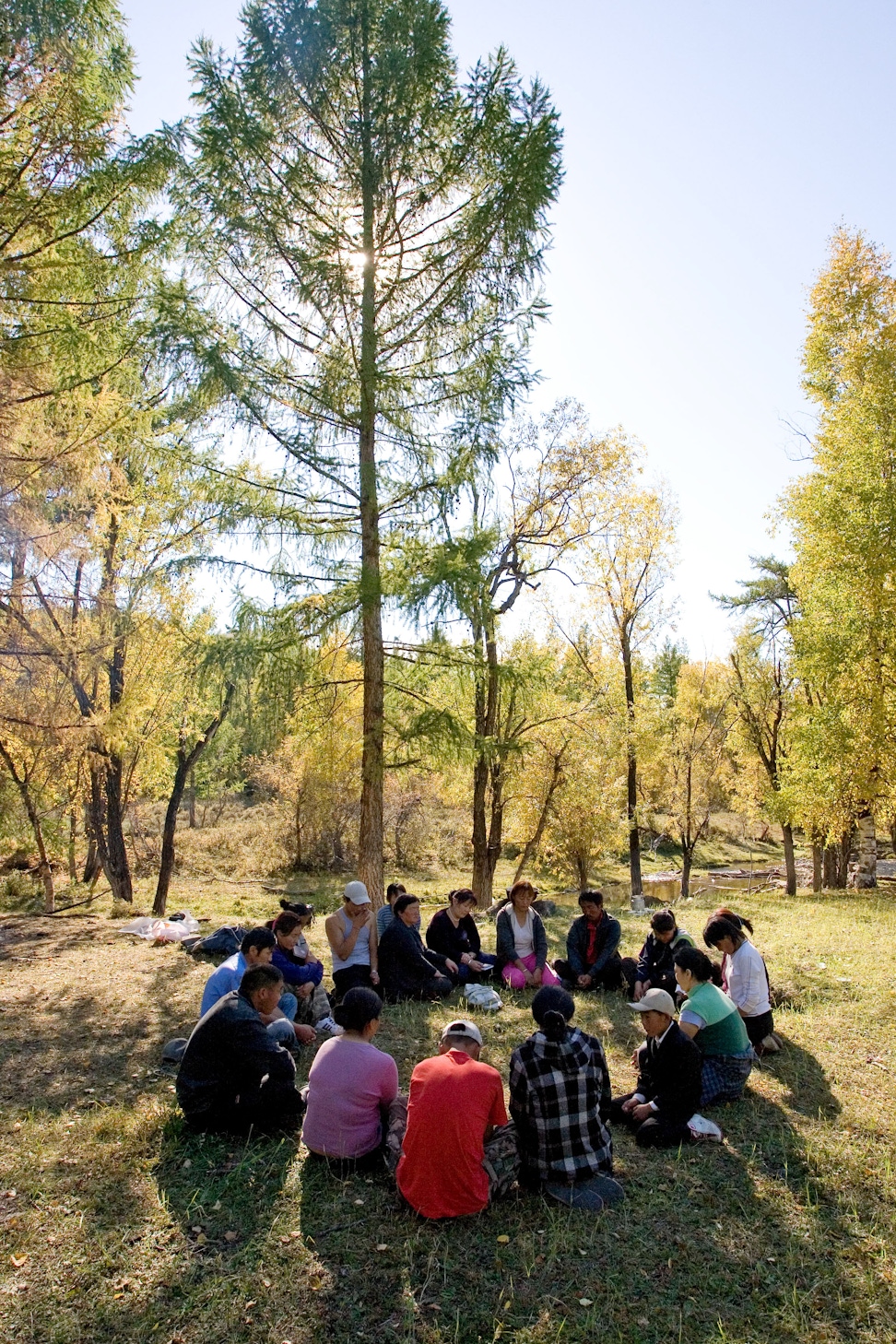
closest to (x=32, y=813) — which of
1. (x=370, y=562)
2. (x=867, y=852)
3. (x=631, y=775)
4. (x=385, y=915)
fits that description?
(x=370, y=562)

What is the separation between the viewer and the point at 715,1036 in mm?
4863

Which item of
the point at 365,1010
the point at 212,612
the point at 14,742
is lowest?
the point at 365,1010

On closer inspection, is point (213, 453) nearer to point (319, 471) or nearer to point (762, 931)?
→ point (319, 471)

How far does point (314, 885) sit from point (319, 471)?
51.0ft

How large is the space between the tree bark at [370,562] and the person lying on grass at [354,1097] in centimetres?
484

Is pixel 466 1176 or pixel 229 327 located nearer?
pixel 466 1176

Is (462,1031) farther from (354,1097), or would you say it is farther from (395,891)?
(395,891)

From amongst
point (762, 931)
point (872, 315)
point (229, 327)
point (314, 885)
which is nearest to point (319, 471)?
point (229, 327)

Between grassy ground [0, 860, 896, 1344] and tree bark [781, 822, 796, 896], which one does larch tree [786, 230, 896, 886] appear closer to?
tree bark [781, 822, 796, 896]

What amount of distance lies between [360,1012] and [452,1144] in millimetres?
767

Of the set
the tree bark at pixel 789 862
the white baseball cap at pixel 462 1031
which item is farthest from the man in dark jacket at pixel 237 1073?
the tree bark at pixel 789 862

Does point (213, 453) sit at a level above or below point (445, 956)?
above

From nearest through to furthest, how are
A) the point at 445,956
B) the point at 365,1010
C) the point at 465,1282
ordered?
the point at 465,1282 < the point at 365,1010 < the point at 445,956

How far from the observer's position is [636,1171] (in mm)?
4047
